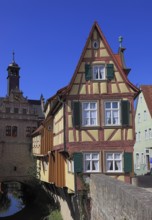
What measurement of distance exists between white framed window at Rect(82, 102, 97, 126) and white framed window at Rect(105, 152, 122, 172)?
1790 mm

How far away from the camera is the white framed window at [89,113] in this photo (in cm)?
1706

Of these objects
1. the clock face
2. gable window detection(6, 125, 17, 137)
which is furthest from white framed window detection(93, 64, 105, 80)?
gable window detection(6, 125, 17, 137)

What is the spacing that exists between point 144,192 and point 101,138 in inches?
399

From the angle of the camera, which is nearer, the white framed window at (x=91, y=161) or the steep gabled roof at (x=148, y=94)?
the white framed window at (x=91, y=161)

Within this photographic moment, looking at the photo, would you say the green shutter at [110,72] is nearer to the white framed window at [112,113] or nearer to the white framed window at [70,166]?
the white framed window at [112,113]

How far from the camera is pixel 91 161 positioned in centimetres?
1689

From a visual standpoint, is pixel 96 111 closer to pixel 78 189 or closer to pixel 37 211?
pixel 78 189

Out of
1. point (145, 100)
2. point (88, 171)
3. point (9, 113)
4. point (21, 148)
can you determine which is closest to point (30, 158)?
point (21, 148)

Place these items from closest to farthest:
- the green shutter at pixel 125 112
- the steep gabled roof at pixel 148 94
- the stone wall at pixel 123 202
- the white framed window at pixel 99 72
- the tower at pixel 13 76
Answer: the stone wall at pixel 123 202 → the green shutter at pixel 125 112 → the white framed window at pixel 99 72 → the steep gabled roof at pixel 148 94 → the tower at pixel 13 76

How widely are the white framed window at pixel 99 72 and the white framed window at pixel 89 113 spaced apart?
1401 mm

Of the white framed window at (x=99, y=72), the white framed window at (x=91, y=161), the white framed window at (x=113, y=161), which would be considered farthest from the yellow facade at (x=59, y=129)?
the white framed window at (x=113, y=161)

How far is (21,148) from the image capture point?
3488 centimetres

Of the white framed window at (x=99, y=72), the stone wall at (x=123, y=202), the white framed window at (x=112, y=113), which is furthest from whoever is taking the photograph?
the white framed window at (x=99, y=72)

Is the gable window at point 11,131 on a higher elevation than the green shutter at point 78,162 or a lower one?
higher
